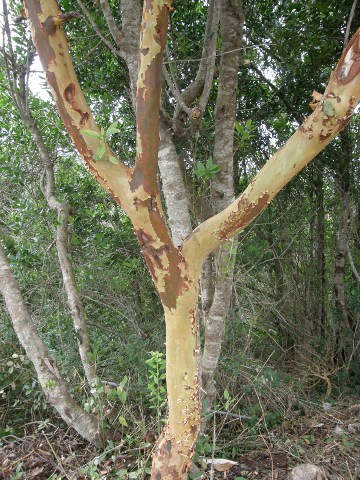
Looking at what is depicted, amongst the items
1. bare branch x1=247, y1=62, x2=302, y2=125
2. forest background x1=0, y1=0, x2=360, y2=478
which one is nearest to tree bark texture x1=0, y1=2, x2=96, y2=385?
forest background x1=0, y1=0, x2=360, y2=478

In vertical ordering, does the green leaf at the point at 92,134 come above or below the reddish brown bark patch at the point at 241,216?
above

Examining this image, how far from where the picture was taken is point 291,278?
501 centimetres

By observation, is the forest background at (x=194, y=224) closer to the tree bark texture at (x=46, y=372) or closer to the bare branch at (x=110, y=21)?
the tree bark texture at (x=46, y=372)

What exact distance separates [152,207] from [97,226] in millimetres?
2486

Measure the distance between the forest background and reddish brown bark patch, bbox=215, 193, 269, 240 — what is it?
36.7 inches

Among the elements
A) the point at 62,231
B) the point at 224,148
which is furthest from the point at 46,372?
the point at 224,148

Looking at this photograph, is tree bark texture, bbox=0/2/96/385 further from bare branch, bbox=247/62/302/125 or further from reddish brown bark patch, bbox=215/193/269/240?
bare branch, bbox=247/62/302/125

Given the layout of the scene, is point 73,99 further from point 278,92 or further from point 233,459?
point 278,92

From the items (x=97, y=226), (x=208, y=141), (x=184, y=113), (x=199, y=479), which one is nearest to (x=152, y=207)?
(x=184, y=113)

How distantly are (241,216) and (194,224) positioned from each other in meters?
1.59

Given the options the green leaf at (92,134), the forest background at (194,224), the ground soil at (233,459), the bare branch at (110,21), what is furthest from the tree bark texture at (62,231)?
the green leaf at (92,134)

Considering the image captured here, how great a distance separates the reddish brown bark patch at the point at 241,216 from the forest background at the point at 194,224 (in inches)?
36.7

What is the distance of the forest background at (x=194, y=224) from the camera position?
3.03 metres

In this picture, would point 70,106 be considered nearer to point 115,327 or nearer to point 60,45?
point 60,45
